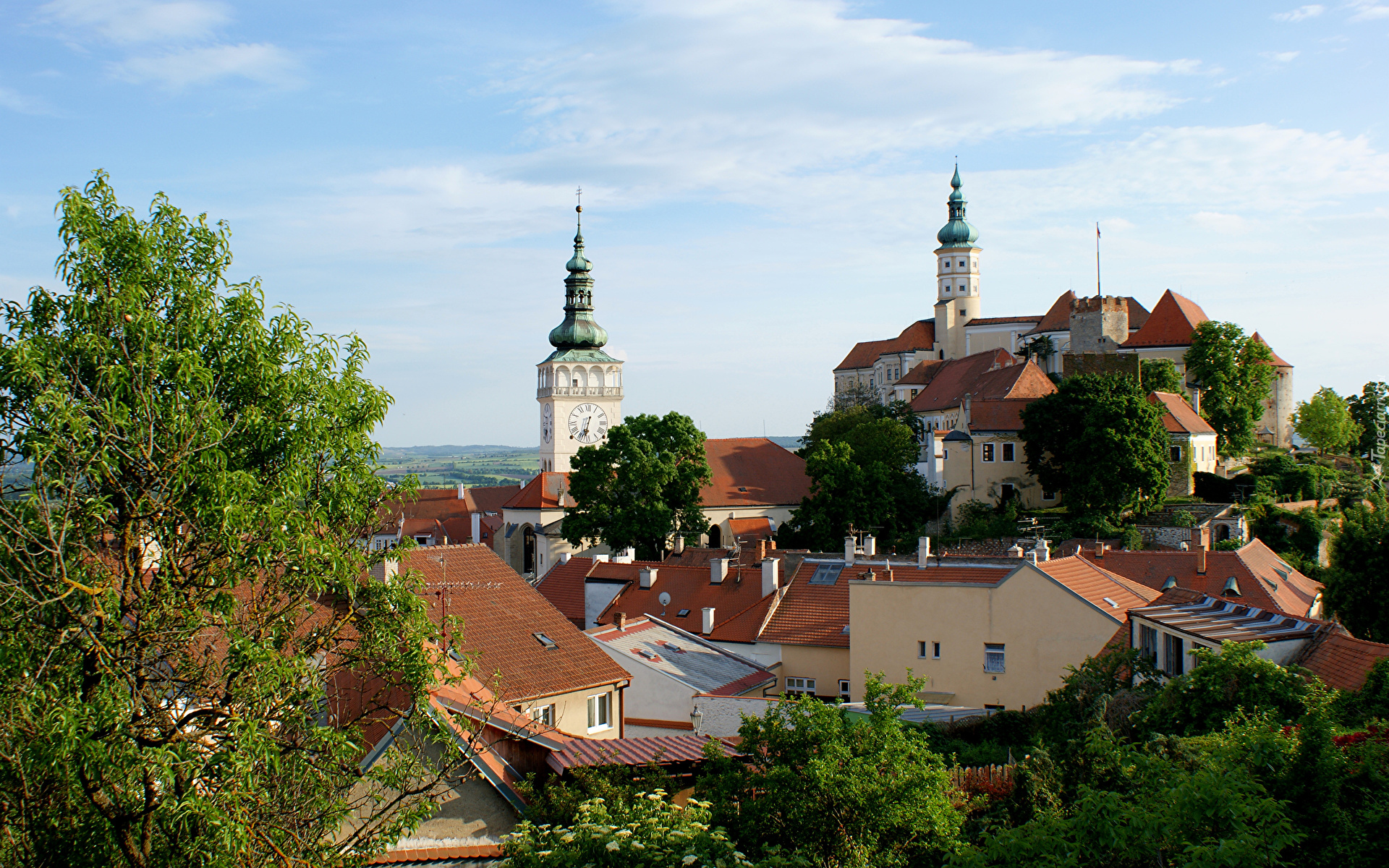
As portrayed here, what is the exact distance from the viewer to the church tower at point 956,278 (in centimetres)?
9494

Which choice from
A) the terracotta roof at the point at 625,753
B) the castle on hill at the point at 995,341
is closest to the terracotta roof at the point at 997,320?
the castle on hill at the point at 995,341

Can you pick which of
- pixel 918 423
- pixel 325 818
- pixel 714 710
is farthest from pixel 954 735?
pixel 918 423

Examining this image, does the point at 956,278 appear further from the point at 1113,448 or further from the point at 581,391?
the point at 1113,448

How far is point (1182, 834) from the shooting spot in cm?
965

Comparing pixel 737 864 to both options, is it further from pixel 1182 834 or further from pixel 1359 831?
pixel 1359 831

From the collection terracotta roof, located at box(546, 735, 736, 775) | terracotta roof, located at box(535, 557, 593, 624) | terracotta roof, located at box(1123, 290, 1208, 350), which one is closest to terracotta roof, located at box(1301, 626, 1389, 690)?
terracotta roof, located at box(546, 735, 736, 775)

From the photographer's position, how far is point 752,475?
68.6m

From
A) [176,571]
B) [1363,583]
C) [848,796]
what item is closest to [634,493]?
[1363,583]

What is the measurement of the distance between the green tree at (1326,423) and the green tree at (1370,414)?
4.99 m

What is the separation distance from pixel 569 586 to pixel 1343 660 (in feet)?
93.7

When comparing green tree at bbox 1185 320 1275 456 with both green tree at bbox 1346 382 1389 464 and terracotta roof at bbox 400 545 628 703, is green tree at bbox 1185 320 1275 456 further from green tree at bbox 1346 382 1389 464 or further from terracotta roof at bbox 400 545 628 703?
terracotta roof at bbox 400 545 628 703

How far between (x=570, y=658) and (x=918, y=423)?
49.5 metres

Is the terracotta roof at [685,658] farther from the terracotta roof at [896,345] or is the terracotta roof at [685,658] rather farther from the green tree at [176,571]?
the terracotta roof at [896,345]

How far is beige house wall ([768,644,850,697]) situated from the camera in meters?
29.7
